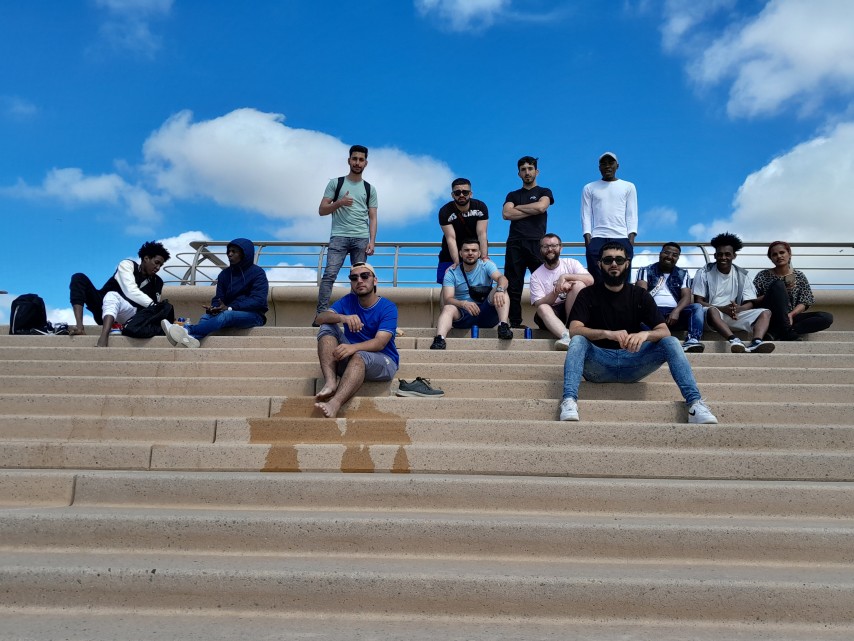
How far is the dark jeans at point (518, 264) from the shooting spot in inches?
274

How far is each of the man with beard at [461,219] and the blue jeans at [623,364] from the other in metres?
2.39

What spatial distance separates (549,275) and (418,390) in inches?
90.6

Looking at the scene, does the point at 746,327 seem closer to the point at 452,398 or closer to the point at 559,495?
the point at 452,398

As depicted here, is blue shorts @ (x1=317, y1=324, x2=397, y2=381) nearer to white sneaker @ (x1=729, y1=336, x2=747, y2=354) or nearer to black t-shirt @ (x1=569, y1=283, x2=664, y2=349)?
black t-shirt @ (x1=569, y1=283, x2=664, y2=349)

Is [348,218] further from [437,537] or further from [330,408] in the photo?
[437,537]

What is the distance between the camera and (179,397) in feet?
16.4

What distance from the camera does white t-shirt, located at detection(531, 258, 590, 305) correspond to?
6.55 meters

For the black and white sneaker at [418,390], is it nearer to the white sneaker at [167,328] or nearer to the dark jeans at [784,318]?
the white sneaker at [167,328]

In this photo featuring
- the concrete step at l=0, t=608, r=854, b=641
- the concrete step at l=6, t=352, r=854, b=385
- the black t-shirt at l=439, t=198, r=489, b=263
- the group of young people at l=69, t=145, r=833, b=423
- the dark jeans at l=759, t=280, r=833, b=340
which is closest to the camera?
the concrete step at l=0, t=608, r=854, b=641

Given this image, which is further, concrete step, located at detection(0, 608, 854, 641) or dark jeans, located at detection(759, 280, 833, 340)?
dark jeans, located at detection(759, 280, 833, 340)

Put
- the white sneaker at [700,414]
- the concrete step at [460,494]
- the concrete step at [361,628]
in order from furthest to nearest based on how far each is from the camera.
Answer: the white sneaker at [700,414] < the concrete step at [460,494] < the concrete step at [361,628]

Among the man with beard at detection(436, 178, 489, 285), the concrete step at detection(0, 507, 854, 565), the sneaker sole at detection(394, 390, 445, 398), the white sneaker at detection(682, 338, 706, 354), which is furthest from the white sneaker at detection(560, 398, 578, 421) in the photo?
the man with beard at detection(436, 178, 489, 285)

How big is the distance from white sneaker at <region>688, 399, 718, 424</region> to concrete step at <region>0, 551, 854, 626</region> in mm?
1395

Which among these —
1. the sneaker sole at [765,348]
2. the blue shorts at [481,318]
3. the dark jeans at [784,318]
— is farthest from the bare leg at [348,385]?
the dark jeans at [784,318]
